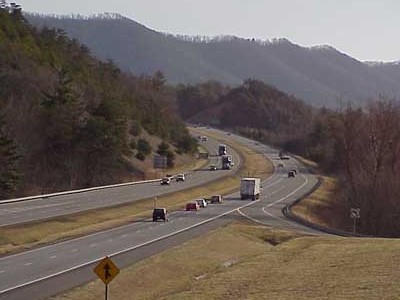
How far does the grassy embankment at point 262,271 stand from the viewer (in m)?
26.8

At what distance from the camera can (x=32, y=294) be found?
29391 millimetres

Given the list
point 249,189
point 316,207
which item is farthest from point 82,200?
point 316,207

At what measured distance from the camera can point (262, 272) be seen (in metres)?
34.0

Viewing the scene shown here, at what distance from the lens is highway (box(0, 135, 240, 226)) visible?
6081cm

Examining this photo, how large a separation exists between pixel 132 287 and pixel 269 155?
144m

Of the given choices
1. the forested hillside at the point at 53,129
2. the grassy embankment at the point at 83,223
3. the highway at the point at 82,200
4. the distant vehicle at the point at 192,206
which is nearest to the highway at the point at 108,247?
the distant vehicle at the point at 192,206

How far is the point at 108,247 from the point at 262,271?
12661 millimetres

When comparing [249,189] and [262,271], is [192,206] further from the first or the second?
[262,271]

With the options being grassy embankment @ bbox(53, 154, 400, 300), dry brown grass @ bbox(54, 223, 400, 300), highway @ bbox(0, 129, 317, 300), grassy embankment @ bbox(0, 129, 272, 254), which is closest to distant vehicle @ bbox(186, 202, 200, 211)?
highway @ bbox(0, 129, 317, 300)

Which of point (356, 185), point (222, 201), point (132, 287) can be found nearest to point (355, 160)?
point (356, 185)

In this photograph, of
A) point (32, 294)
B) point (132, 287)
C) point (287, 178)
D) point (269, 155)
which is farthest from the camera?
point (269, 155)

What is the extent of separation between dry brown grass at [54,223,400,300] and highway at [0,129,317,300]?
143cm

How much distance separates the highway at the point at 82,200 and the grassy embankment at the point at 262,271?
15066mm

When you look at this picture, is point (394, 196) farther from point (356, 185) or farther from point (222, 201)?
point (222, 201)
